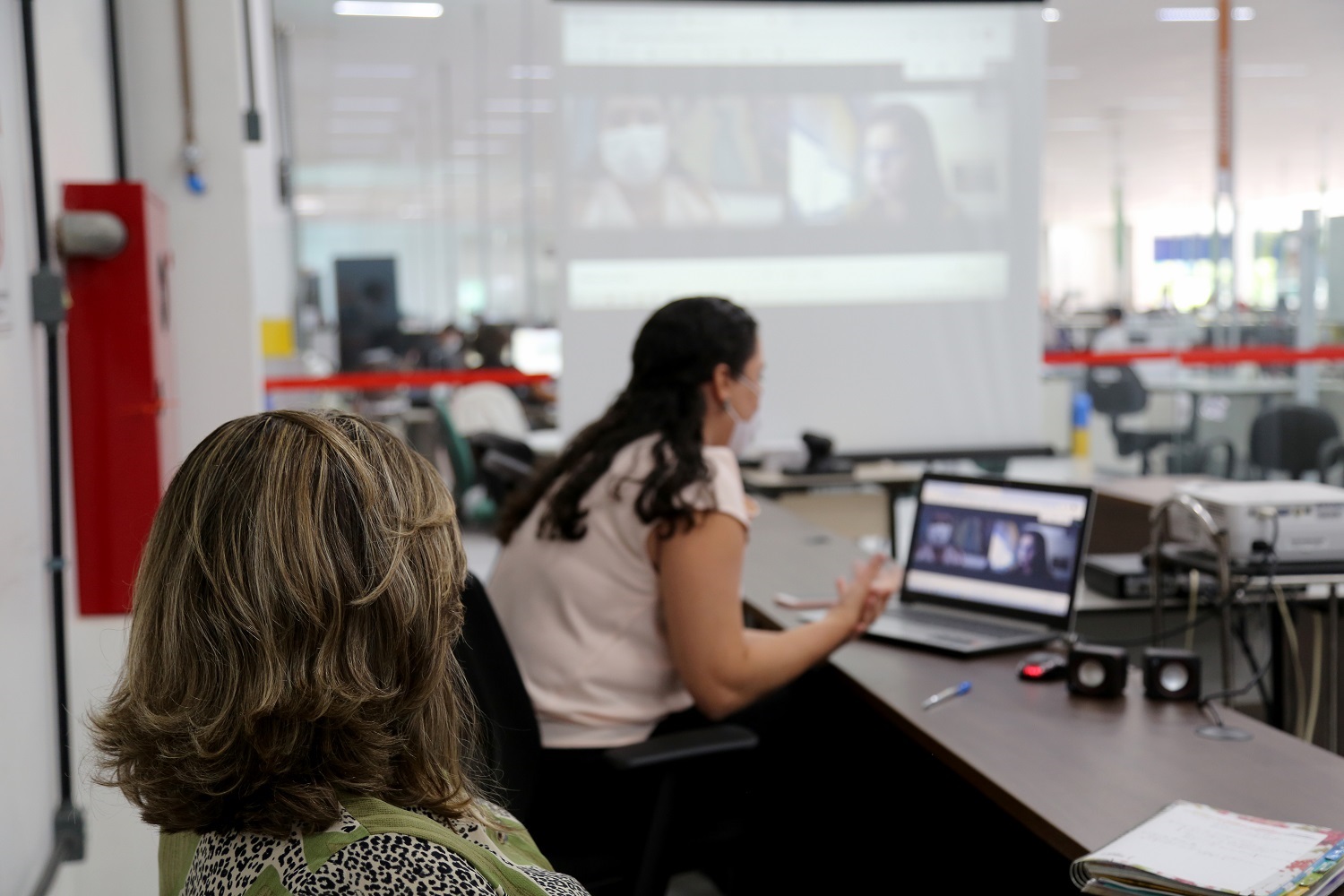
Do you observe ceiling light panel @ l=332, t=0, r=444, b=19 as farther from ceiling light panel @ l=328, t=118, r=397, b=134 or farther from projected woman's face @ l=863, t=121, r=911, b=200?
ceiling light panel @ l=328, t=118, r=397, b=134

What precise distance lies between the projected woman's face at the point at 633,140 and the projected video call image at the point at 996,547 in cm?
230

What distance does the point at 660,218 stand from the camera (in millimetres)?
4383

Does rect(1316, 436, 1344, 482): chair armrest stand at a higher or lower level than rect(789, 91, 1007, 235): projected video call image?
lower

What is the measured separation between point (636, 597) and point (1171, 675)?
822 mm

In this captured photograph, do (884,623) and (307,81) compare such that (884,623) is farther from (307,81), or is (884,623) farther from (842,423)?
(307,81)

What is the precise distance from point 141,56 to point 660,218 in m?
2.10

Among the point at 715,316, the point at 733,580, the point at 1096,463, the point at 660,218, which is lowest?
the point at 1096,463

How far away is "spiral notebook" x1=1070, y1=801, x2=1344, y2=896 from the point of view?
46.8 inches

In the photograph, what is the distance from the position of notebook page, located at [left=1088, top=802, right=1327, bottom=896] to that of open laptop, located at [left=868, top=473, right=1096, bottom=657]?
761mm

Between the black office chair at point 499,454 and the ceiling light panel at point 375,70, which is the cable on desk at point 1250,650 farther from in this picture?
the ceiling light panel at point 375,70

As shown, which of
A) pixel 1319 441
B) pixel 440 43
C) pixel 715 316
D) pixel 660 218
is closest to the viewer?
pixel 715 316

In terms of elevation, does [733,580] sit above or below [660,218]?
below

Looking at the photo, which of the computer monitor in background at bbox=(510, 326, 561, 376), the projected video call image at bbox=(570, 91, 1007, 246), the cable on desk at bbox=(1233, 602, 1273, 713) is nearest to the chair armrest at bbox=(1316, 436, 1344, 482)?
the projected video call image at bbox=(570, 91, 1007, 246)

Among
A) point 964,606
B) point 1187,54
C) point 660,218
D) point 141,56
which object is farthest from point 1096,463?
point 141,56
